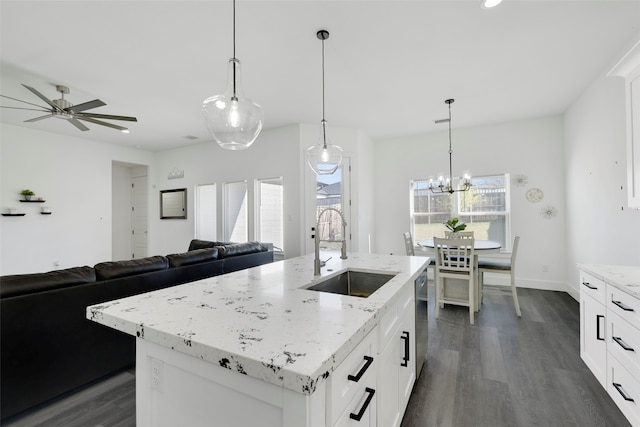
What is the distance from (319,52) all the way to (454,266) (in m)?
2.99

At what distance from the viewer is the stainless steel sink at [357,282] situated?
1.87 m

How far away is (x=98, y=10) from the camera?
215cm

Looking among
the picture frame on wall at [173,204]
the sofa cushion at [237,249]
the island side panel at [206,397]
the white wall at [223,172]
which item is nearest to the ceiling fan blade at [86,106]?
the sofa cushion at [237,249]

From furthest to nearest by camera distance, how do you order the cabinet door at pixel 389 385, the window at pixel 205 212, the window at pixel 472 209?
the window at pixel 205 212
the window at pixel 472 209
the cabinet door at pixel 389 385

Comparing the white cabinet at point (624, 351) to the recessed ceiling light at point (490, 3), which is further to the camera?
the recessed ceiling light at point (490, 3)

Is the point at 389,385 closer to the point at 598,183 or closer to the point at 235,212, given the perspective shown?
the point at 598,183

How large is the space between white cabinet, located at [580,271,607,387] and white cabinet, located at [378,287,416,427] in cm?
121

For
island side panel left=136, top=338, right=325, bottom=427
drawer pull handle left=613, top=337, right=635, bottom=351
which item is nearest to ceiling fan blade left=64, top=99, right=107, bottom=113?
island side panel left=136, top=338, right=325, bottom=427

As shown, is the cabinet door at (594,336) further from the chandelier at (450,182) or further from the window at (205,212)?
the window at (205,212)

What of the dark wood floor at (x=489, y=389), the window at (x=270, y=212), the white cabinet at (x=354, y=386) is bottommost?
the dark wood floor at (x=489, y=389)

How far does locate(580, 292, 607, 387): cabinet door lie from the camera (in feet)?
5.92

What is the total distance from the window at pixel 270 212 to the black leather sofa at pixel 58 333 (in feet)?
9.31

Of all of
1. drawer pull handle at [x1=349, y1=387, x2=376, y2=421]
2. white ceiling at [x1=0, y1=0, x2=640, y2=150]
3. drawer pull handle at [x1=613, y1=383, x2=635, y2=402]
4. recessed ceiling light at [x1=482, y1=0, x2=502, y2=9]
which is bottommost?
drawer pull handle at [x1=613, y1=383, x2=635, y2=402]

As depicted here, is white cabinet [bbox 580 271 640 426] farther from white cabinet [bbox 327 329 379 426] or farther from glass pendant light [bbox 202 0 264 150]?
glass pendant light [bbox 202 0 264 150]
